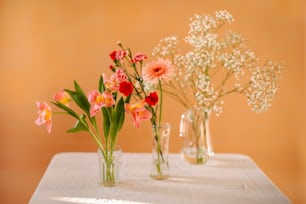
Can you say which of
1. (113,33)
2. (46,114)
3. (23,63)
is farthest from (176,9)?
(46,114)

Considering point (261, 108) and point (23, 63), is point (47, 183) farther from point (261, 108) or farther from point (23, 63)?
point (23, 63)

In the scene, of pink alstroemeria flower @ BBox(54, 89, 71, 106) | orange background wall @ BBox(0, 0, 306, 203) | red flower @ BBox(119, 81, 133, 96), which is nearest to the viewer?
red flower @ BBox(119, 81, 133, 96)

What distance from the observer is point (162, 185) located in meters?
1.73

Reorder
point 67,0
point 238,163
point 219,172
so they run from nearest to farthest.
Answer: point 219,172
point 238,163
point 67,0

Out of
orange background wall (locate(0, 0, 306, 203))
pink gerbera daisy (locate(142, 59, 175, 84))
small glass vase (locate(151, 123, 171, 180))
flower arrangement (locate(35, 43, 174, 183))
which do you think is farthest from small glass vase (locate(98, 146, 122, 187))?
orange background wall (locate(0, 0, 306, 203))

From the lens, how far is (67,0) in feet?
8.48

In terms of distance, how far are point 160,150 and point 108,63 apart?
3.18 ft

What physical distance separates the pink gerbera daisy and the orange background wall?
99 centimetres

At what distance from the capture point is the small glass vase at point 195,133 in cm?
191

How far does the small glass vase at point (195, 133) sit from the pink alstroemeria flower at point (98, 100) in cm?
44

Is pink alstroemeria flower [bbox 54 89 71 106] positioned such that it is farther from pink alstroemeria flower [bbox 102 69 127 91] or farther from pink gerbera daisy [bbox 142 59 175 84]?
pink gerbera daisy [bbox 142 59 175 84]

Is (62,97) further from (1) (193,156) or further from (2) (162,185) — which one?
(1) (193,156)

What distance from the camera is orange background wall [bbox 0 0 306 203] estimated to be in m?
2.60

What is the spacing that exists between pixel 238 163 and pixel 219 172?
182 mm
